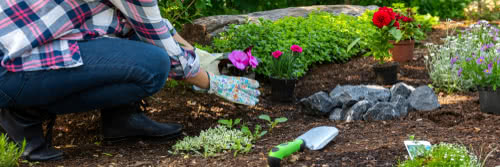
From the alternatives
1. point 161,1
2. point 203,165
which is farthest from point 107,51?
point 161,1

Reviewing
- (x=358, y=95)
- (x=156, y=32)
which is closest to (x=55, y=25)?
(x=156, y=32)

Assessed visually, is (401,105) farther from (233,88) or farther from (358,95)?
(233,88)

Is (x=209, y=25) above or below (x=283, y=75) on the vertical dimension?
above

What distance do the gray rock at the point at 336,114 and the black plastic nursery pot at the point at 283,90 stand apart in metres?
0.38

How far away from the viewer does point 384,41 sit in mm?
4387

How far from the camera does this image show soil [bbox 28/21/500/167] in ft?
8.19

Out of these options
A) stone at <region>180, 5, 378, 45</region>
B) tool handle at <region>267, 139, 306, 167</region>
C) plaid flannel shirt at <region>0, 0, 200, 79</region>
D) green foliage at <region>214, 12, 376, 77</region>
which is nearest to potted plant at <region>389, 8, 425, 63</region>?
green foliage at <region>214, 12, 376, 77</region>

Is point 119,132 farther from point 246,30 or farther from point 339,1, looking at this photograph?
point 339,1

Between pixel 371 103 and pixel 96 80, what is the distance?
172cm

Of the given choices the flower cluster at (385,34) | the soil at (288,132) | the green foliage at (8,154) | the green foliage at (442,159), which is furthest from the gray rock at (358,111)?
the green foliage at (8,154)

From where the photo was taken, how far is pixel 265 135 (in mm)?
3127

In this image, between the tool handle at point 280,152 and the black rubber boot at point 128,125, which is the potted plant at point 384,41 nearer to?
the black rubber boot at point 128,125

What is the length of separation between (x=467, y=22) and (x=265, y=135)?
15.2 ft

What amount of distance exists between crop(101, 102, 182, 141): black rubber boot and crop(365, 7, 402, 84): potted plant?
1829 mm
